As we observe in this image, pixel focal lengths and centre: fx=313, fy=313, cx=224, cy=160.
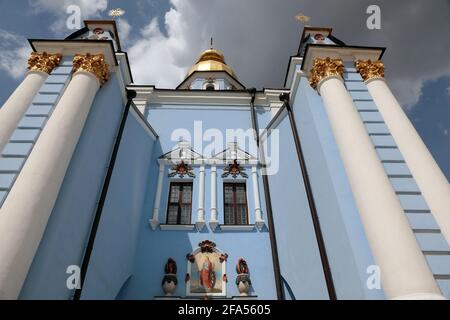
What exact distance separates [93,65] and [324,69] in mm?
6784

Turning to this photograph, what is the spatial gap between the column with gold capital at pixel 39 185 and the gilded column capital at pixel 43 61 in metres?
0.94

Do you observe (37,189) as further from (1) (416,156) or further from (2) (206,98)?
(2) (206,98)

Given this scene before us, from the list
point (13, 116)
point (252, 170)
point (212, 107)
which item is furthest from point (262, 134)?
point (13, 116)

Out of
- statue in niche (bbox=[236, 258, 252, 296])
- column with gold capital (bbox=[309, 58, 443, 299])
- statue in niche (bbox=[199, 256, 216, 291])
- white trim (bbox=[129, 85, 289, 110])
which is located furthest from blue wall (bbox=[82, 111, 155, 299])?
column with gold capital (bbox=[309, 58, 443, 299])

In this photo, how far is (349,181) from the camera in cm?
686

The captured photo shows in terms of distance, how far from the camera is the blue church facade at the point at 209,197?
21.0 feet

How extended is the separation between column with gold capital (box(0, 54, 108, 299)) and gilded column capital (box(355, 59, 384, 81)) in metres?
7.91

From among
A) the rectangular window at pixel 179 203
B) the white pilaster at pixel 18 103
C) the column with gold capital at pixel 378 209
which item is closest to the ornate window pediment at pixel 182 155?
the rectangular window at pixel 179 203

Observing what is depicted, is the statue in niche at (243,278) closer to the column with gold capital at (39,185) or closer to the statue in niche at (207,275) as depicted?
the statue in niche at (207,275)

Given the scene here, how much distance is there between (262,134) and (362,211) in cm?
701

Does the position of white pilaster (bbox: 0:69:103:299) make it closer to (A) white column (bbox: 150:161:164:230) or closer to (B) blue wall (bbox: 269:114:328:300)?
(A) white column (bbox: 150:161:164:230)

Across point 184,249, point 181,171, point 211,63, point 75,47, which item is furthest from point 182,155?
point 211,63

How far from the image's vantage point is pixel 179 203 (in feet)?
36.4

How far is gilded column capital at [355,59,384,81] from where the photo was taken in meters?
9.37
